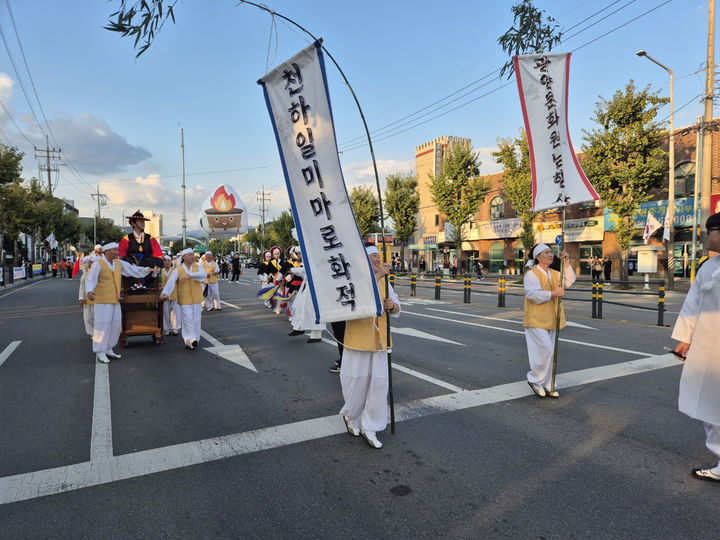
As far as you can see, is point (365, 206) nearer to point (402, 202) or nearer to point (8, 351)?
point (402, 202)

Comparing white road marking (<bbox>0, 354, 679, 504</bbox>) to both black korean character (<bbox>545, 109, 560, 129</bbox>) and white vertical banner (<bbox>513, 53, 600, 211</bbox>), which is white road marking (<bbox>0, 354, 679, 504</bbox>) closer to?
white vertical banner (<bbox>513, 53, 600, 211</bbox>)

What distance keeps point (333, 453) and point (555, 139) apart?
469 centimetres

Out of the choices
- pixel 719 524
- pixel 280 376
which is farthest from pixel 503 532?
pixel 280 376

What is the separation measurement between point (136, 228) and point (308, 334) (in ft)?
12.6

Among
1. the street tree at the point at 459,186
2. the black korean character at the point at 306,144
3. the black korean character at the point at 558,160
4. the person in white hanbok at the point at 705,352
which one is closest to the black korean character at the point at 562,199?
the black korean character at the point at 558,160

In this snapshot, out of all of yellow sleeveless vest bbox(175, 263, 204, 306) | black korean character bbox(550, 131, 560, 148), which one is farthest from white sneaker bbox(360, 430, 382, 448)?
yellow sleeveless vest bbox(175, 263, 204, 306)

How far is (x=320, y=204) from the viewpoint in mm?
3615

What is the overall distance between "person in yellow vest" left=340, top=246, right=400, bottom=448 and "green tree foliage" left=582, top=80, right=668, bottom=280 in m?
21.9

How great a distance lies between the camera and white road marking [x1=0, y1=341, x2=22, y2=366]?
23.4 feet

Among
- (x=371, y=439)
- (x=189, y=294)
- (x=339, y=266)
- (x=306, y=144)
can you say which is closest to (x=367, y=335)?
(x=339, y=266)

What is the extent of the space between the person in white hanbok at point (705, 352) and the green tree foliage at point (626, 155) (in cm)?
2111

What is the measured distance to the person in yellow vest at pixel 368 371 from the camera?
12.5 feet

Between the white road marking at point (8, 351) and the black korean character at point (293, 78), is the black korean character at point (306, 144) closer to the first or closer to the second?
the black korean character at point (293, 78)

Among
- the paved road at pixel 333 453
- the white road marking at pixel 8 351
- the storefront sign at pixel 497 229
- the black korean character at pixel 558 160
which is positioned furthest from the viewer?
the storefront sign at pixel 497 229
